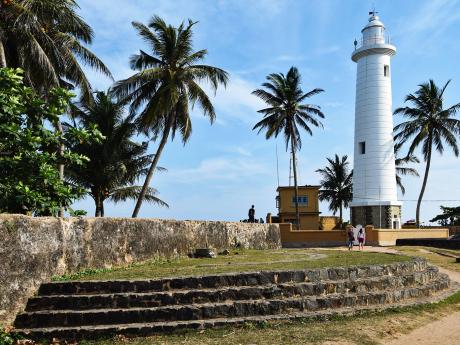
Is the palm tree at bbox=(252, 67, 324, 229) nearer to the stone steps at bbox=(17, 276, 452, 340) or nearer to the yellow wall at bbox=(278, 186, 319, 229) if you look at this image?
the yellow wall at bbox=(278, 186, 319, 229)

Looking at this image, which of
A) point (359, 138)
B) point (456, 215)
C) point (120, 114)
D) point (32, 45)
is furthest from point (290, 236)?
point (456, 215)

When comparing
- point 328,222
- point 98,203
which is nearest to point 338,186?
point 328,222

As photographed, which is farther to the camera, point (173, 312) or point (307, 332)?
point (173, 312)

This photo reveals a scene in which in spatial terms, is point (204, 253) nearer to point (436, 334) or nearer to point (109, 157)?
point (436, 334)

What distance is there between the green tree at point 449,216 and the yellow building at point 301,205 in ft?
52.1

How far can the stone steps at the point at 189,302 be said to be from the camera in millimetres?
8031

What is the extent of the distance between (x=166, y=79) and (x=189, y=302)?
14.2 meters

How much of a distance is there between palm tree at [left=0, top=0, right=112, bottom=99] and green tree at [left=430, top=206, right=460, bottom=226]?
3826 cm

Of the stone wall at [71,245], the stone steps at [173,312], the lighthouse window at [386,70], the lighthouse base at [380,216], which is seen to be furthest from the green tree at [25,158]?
the lighthouse window at [386,70]

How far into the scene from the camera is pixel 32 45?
15.6m

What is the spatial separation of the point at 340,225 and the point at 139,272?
108 ft

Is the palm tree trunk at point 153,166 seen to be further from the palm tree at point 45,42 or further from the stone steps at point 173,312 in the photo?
the stone steps at point 173,312

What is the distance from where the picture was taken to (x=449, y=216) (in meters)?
46.6

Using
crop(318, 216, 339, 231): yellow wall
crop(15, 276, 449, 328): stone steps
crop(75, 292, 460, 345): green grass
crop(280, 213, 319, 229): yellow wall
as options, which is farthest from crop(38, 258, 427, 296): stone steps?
crop(318, 216, 339, 231): yellow wall
